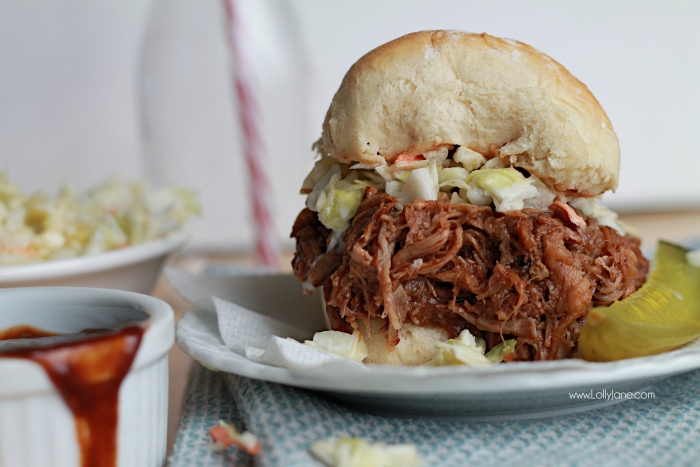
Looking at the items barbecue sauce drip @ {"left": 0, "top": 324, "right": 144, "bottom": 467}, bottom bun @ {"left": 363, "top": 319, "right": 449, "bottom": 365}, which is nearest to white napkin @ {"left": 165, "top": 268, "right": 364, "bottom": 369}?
bottom bun @ {"left": 363, "top": 319, "right": 449, "bottom": 365}

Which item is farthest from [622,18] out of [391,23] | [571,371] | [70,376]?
[70,376]

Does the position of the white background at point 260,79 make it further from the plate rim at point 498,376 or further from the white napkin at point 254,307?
the plate rim at point 498,376

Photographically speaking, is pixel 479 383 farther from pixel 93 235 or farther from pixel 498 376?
pixel 93 235

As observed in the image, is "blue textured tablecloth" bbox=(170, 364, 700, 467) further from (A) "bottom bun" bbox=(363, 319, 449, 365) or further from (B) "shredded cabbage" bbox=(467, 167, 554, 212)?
(B) "shredded cabbage" bbox=(467, 167, 554, 212)

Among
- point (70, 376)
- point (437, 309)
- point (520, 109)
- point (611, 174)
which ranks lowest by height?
point (437, 309)

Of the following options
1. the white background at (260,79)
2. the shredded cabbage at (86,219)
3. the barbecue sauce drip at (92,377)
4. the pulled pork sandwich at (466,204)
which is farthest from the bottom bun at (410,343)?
the white background at (260,79)

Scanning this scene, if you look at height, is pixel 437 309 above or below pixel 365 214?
below

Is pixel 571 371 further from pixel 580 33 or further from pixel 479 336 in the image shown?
pixel 580 33

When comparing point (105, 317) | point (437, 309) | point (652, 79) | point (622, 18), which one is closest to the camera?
point (105, 317)
